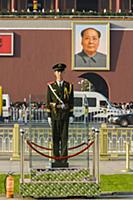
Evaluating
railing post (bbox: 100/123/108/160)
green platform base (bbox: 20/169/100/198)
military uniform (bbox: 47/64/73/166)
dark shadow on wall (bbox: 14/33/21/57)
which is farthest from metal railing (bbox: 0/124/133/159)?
dark shadow on wall (bbox: 14/33/21/57)

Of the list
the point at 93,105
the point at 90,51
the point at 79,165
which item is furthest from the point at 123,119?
the point at 79,165

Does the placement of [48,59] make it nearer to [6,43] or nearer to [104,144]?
[6,43]

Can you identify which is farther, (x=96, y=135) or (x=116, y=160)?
(x=116, y=160)

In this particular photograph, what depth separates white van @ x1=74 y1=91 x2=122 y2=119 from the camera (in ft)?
129

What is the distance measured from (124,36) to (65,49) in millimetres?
3926

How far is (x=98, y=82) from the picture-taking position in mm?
48188

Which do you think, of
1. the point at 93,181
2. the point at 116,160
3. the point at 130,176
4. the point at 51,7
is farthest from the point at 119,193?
the point at 51,7

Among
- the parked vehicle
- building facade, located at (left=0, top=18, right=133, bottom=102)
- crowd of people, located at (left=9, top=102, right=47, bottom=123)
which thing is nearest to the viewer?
the parked vehicle

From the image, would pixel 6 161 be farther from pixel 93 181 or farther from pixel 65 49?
pixel 65 49

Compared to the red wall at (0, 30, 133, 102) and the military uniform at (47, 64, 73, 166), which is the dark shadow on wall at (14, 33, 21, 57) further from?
the military uniform at (47, 64, 73, 166)

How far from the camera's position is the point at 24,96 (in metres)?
41.8

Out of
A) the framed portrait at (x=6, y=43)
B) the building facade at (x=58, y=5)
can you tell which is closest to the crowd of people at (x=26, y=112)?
the framed portrait at (x=6, y=43)

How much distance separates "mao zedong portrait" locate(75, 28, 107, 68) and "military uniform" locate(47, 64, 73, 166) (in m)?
28.4

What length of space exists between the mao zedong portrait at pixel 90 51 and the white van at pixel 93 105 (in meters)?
2.05
